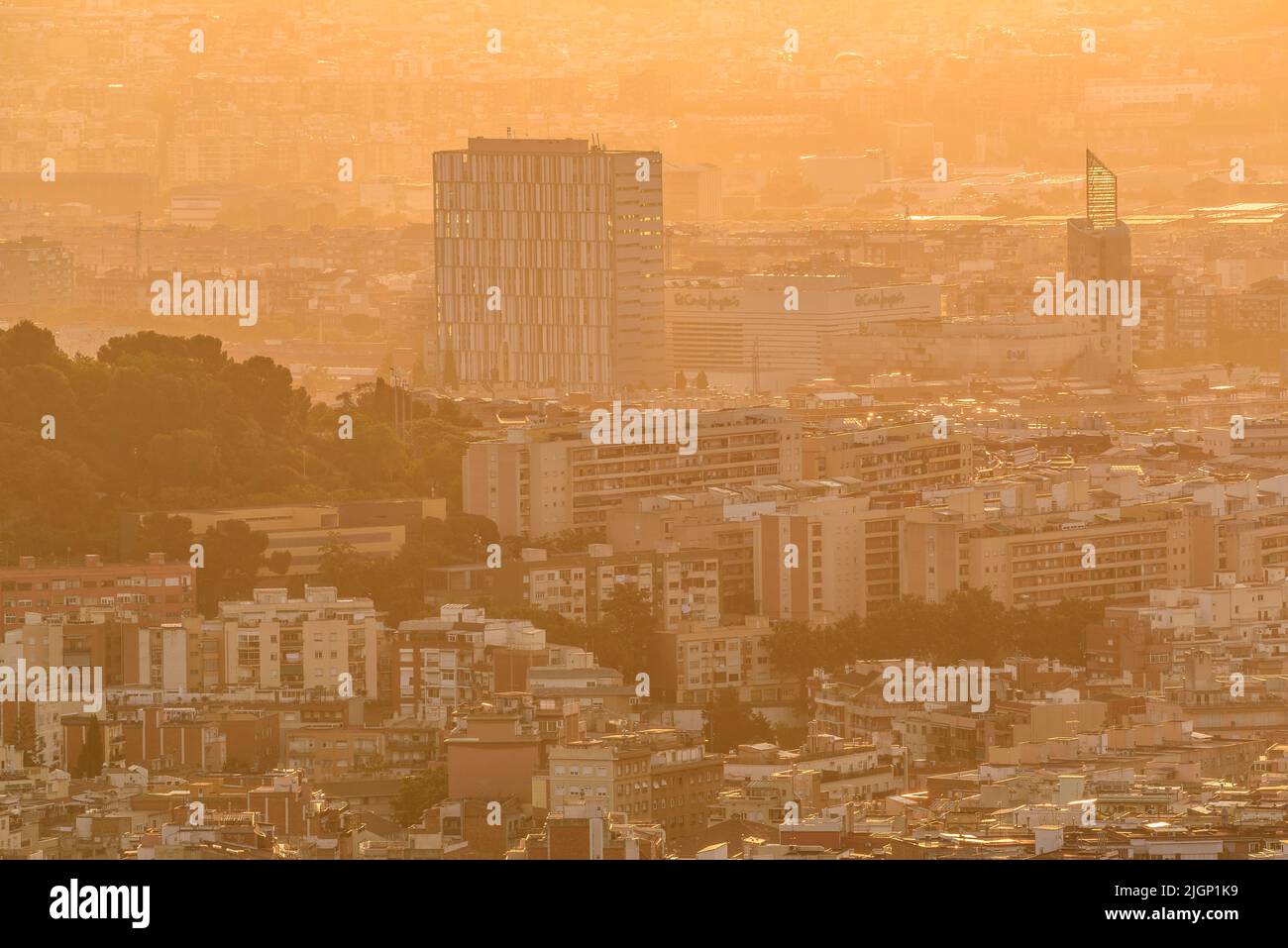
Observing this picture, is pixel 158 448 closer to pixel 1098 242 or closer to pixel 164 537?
pixel 164 537

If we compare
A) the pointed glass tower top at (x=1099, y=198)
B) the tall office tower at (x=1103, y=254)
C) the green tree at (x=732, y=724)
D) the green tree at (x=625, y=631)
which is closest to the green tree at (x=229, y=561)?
the green tree at (x=625, y=631)

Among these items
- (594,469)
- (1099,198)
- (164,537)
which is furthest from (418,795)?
(1099,198)

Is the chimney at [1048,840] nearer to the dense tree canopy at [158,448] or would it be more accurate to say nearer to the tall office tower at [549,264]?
the dense tree canopy at [158,448]

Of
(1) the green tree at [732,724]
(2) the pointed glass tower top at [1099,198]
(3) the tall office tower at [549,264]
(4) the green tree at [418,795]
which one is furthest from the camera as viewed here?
(2) the pointed glass tower top at [1099,198]

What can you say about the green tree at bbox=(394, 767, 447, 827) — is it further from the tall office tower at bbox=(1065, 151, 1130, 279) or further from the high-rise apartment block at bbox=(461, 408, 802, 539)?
the tall office tower at bbox=(1065, 151, 1130, 279)

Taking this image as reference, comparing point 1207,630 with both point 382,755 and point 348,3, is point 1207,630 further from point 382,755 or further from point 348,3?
point 348,3
